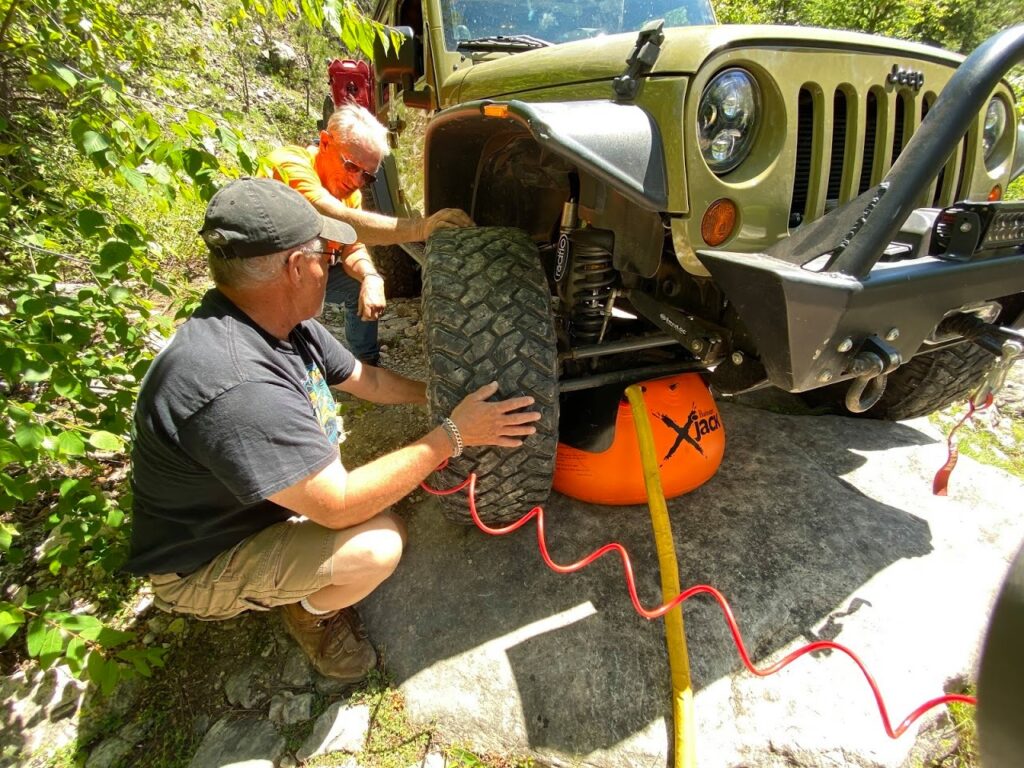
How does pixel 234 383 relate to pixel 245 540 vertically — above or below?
above

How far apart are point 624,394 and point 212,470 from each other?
5.06ft

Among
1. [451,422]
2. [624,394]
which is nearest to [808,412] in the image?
[624,394]

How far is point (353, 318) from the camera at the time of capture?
12.0 ft

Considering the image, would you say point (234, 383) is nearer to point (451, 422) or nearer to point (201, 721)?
point (451, 422)

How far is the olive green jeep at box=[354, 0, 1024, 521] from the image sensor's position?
139 centimetres

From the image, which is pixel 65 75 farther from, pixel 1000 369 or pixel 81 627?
pixel 1000 369

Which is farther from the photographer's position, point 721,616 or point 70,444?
point 721,616

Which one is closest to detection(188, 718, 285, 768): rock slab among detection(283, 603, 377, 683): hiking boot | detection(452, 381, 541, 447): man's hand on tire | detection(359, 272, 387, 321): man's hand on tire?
detection(283, 603, 377, 683): hiking boot

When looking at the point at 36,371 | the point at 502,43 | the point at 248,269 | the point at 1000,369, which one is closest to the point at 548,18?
the point at 502,43

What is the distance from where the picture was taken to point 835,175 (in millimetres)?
1741

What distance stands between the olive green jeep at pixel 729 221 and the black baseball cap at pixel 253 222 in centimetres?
45

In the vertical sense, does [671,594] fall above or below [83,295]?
below

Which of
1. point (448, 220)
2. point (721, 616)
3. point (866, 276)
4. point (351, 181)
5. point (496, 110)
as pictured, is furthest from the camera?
point (351, 181)

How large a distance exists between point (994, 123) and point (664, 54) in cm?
145
